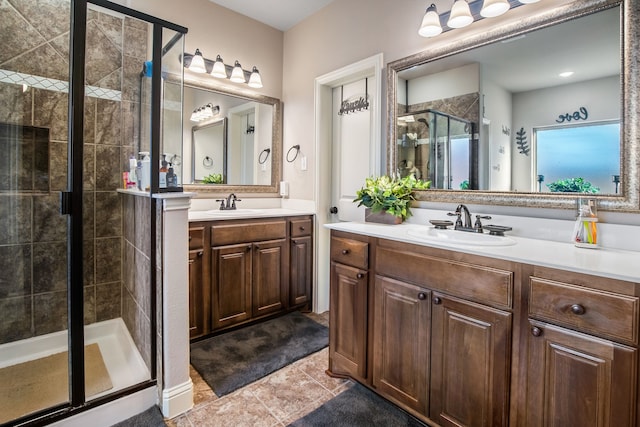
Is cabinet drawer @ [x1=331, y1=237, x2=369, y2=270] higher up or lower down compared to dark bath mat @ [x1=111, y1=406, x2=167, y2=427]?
higher up

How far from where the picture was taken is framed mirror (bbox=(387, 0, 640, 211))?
143 centimetres

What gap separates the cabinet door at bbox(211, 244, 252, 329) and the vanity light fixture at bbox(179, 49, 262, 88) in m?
1.49

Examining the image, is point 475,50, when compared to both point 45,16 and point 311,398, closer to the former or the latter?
point 311,398

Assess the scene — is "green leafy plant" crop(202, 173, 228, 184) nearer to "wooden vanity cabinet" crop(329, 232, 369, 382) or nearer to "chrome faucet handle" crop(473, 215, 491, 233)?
"wooden vanity cabinet" crop(329, 232, 369, 382)

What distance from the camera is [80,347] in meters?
1.58

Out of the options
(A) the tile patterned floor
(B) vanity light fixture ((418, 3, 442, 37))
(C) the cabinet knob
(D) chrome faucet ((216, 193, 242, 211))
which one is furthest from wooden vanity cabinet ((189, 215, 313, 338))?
(C) the cabinet knob

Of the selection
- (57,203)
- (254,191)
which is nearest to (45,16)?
(57,203)

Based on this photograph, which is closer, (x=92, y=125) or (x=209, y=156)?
(x=92, y=125)

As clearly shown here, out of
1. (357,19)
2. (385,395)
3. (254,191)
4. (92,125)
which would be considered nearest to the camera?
(385,395)

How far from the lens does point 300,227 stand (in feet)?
9.57

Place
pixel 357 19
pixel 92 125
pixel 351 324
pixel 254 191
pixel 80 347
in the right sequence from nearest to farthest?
pixel 80 347
pixel 351 324
pixel 92 125
pixel 357 19
pixel 254 191

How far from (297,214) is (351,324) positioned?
4.16 feet

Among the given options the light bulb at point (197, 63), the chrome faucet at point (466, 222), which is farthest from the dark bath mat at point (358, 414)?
the light bulb at point (197, 63)

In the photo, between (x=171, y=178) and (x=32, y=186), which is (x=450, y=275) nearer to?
(x=171, y=178)
